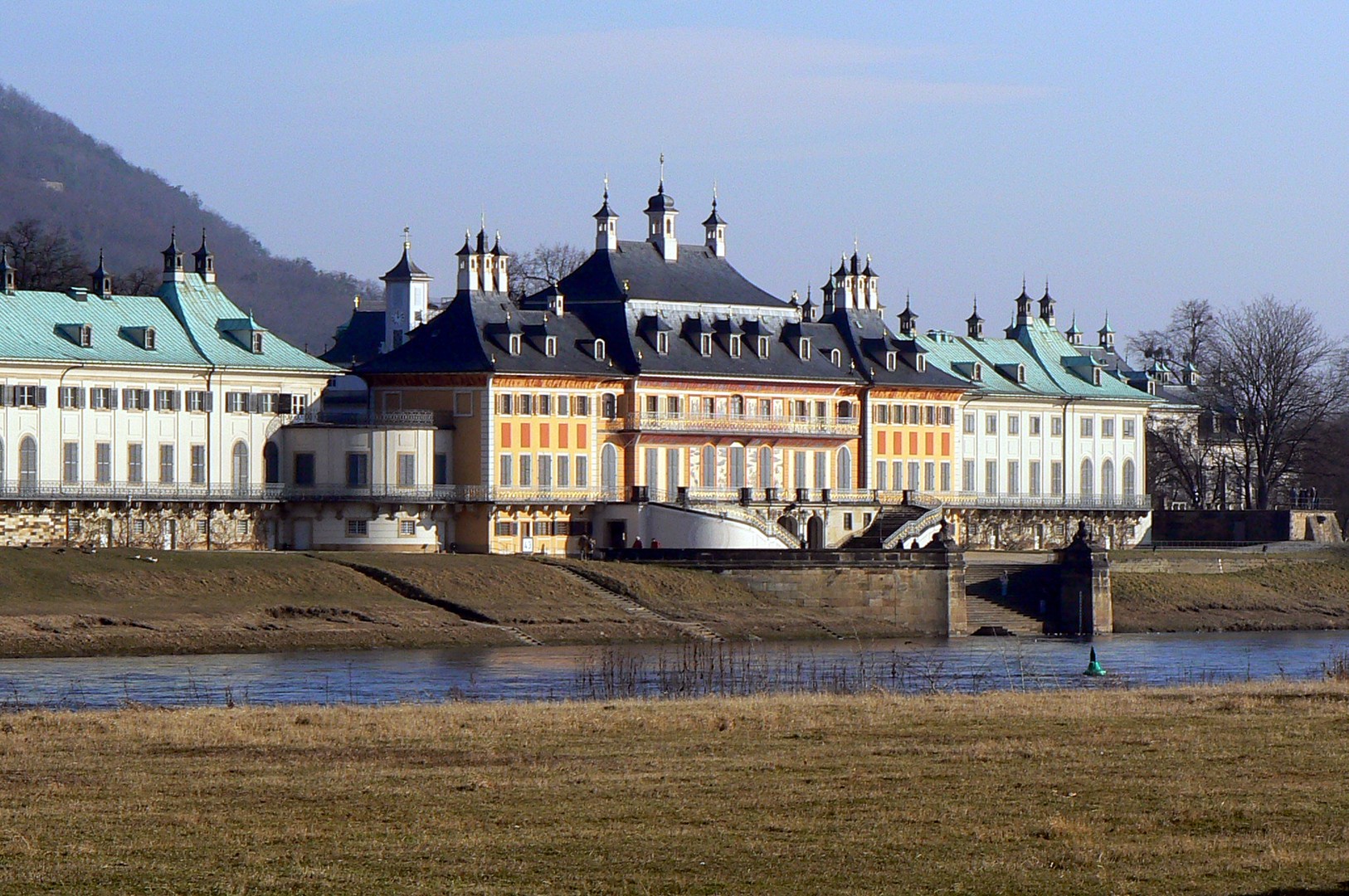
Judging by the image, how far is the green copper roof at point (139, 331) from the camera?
87750mm

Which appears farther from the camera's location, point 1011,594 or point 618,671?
point 1011,594

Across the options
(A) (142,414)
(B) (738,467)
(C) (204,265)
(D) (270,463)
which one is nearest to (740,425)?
(B) (738,467)

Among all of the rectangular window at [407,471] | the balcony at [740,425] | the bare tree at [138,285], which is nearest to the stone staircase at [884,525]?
the balcony at [740,425]

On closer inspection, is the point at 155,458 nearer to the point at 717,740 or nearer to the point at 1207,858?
the point at 717,740

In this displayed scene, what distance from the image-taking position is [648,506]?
9788 centimetres

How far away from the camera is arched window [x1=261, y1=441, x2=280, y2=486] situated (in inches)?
3664

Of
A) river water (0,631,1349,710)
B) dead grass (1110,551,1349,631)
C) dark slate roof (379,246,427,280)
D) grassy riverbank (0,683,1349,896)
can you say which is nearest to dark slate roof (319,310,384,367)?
dark slate roof (379,246,427,280)

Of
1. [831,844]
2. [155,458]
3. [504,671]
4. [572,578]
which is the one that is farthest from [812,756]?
[155,458]

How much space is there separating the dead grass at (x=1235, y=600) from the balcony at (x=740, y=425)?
15.0m

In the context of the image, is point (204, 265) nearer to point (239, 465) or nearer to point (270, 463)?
point (270, 463)

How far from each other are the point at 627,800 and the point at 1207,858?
278 inches

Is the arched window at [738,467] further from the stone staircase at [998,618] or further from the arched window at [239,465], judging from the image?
the arched window at [239,465]

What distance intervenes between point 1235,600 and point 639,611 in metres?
28.2

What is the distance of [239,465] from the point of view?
9231 centimetres
